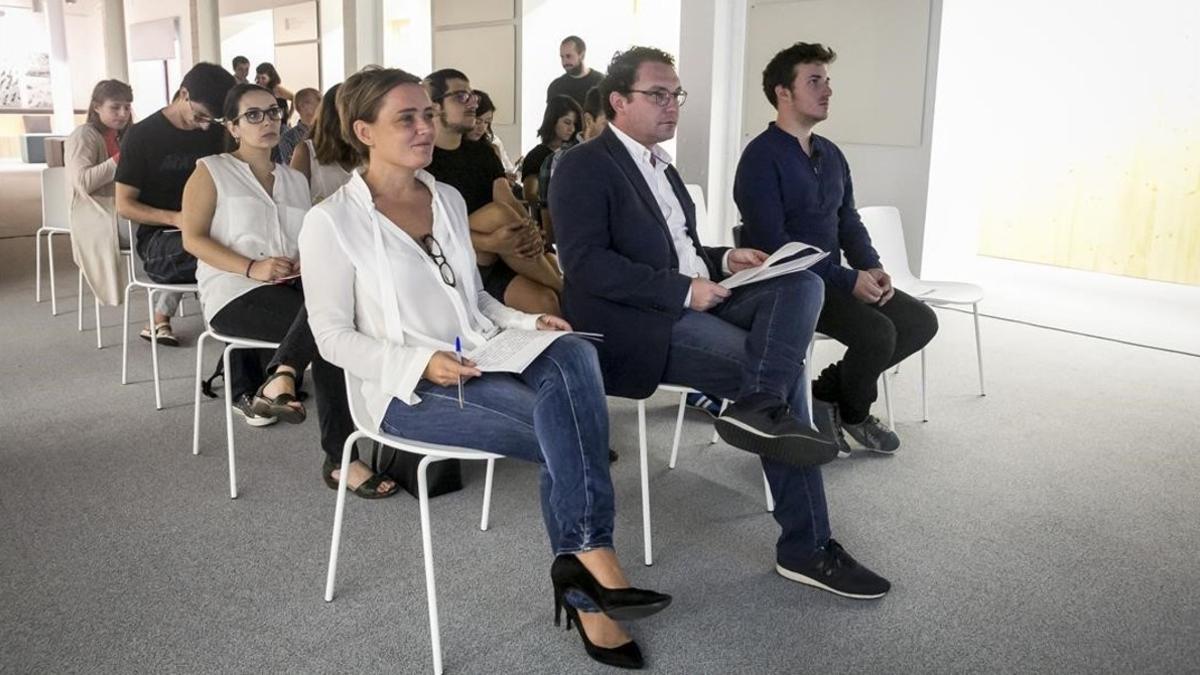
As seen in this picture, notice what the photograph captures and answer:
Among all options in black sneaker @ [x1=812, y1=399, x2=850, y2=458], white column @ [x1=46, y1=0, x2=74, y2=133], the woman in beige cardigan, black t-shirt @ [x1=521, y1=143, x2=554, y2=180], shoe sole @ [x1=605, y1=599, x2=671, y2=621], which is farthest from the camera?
white column @ [x1=46, y1=0, x2=74, y2=133]

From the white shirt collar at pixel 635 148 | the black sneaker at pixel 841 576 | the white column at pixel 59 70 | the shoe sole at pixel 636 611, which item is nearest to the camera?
the shoe sole at pixel 636 611

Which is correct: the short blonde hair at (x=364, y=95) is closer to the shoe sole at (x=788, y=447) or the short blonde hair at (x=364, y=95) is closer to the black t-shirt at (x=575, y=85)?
the shoe sole at (x=788, y=447)

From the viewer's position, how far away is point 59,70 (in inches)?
742

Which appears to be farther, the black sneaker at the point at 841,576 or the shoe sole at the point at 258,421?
the shoe sole at the point at 258,421

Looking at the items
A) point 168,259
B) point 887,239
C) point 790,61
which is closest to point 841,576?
point 790,61

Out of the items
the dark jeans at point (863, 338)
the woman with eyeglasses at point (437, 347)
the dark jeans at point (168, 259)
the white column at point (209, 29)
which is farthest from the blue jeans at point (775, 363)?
the white column at point (209, 29)

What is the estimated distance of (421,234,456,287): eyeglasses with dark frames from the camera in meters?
2.27

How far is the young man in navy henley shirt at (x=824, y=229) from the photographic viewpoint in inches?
125

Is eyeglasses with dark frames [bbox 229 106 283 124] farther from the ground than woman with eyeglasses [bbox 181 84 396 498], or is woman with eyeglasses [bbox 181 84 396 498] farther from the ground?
eyeglasses with dark frames [bbox 229 106 283 124]

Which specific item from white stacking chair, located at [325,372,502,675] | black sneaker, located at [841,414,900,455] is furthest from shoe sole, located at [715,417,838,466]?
black sneaker, located at [841,414,900,455]

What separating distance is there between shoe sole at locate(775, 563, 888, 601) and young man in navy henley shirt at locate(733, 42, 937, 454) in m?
0.64

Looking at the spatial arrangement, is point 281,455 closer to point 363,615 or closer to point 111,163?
point 363,615

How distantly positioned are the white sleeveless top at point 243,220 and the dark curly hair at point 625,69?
115 cm

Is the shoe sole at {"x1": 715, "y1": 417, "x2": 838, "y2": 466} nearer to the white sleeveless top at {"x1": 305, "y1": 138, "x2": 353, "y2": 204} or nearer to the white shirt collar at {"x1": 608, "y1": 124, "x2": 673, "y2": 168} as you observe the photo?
the white shirt collar at {"x1": 608, "y1": 124, "x2": 673, "y2": 168}
